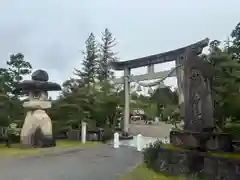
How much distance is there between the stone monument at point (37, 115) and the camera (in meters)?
13.2

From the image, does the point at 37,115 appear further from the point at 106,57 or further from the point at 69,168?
the point at 106,57

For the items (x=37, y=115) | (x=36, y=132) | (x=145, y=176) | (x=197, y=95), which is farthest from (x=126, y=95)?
(x=145, y=176)

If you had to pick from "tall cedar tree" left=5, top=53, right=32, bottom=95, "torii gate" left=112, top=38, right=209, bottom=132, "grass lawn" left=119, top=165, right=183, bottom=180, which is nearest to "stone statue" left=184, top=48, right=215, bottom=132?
"grass lawn" left=119, top=165, right=183, bottom=180

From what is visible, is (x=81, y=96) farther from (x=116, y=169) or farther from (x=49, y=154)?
(x=116, y=169)

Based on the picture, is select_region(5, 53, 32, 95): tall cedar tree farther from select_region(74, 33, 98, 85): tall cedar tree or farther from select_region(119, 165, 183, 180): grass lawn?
select_region(119, 165, 183, 180): grass lawn

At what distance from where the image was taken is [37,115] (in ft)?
44.1

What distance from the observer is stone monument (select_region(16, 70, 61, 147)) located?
13.2 meters

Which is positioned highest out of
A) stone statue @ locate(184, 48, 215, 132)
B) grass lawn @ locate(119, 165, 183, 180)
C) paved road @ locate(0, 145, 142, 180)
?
stone statue @ locate(184, 48, 215, 132)

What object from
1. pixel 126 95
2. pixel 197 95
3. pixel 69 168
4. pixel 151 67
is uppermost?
pixel 151 67

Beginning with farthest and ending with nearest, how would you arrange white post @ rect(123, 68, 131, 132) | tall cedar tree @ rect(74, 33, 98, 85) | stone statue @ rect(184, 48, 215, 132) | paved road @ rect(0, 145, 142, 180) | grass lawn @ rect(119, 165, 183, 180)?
1. tall cedar tree @ rect(74, 33, 98, 85)
2. white post @ rect(123, 68, 131, 132)
3. paved road @ rect(0, 145, 142, 180)
4. stone statue @ rect(184, 48, 215, 132)
5. grass lawn @ rect(119, 165, 183, 180)

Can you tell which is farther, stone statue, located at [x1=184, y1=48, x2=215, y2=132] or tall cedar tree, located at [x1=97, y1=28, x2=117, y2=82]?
tall cedar tree, located at [x1=97, y1=28, x2=117, y2=82]

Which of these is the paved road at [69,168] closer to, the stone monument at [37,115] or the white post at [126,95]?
the stone monument at [37,115]

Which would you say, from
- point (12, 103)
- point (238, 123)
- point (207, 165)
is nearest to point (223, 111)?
point (238, 123)

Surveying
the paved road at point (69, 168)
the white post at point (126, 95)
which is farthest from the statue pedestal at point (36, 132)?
the white post at point (126, 95)
